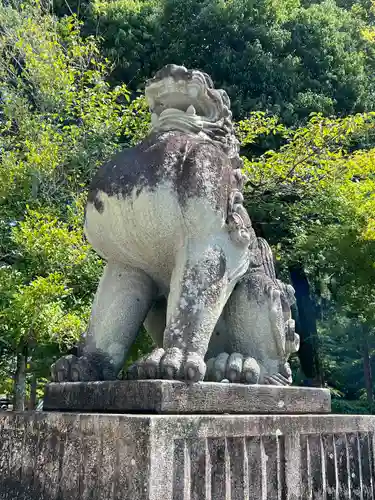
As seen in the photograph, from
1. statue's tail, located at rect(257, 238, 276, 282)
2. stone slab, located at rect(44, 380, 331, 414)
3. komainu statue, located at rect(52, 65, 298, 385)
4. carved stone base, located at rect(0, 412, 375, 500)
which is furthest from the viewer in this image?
statue's tail, located at rect(257, 238, 276, 282)

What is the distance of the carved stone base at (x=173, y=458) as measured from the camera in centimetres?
183

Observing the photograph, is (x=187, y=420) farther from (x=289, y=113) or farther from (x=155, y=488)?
(x=289, y=113)

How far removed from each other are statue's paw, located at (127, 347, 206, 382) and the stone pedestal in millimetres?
179

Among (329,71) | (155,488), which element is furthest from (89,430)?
(329,71)

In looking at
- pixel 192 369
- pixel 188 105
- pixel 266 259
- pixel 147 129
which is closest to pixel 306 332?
pixel 147 129

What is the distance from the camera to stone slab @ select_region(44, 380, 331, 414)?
2014 millimetres

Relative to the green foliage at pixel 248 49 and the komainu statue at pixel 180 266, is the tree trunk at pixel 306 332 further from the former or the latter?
the komainu statue at pixel 180 266

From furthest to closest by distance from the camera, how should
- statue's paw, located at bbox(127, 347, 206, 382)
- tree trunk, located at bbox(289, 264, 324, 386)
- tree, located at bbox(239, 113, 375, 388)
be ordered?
tree trunk, located at bbox(289, 264, 324, 386)
tree, located at bbox(239, 113, 375, 388)
statue's paw, located at bbox(127, 347, 206, 382)

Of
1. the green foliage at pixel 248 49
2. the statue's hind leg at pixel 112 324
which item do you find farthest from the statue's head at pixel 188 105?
the green foliage at pixel 248 49

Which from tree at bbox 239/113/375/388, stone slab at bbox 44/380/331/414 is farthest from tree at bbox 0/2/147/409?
stone slab at bbox 44/380/331/414

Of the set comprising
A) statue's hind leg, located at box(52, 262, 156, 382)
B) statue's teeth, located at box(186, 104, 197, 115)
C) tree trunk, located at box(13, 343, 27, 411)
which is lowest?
statue's hind leg, located at box(52, 262, 156, 382)

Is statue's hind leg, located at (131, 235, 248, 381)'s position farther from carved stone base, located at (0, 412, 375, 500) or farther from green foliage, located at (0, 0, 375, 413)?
green foliage, located at (0, 0, 375, 413)

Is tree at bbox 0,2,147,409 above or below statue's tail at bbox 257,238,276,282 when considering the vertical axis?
above

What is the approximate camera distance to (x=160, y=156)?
8.25 feet
